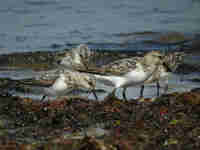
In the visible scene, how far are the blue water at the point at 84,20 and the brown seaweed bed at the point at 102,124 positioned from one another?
27.4ft

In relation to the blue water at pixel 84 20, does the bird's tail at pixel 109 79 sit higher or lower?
lower

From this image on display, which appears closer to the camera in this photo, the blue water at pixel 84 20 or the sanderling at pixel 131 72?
the sanderling at pixel 131 72

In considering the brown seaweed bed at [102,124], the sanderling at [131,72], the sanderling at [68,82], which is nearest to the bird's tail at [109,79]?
the sanderling at [131,72]

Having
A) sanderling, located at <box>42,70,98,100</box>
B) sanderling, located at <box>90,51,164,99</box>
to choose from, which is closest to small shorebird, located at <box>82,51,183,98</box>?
sanderling, located at <box>90,51,164,99</box>

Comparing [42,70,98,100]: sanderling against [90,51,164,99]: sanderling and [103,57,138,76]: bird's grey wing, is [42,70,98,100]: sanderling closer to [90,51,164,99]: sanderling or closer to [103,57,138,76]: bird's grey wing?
[90,51,164,99]: sanderling

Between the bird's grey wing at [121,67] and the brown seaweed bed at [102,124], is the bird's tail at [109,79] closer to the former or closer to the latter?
the bird's grey wing at [121,67]

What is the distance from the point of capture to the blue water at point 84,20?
1653 centimetres

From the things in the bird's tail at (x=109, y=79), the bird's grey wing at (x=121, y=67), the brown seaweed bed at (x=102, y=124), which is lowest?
the brown seaweed bed at (x=102, y=124)

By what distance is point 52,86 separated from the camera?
8.17 m

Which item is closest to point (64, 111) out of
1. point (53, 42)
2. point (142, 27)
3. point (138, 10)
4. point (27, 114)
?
point (27, 114)

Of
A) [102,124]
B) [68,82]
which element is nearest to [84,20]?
[68,82]

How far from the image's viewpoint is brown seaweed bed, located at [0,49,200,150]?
195 inches

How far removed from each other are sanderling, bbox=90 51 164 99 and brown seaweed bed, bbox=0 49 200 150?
422 millimetres

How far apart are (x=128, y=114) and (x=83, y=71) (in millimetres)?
2173
